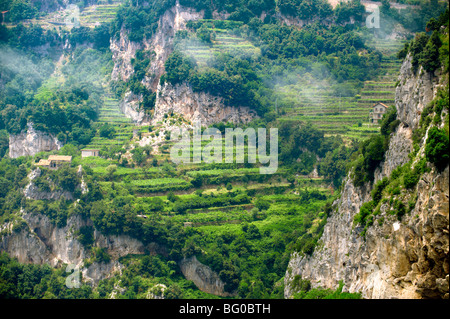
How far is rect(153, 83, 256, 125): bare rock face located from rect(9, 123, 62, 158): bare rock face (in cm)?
1232

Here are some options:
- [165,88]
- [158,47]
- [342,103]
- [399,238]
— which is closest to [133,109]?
[165,88]

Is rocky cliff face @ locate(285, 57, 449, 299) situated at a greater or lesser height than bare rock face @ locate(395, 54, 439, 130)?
lesser

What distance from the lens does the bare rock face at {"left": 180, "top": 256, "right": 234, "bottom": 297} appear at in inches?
1980

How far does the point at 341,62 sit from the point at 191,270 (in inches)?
1246

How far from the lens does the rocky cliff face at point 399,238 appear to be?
80.1 ft

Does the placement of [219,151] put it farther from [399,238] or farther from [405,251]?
[405,251]

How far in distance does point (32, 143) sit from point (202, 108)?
17572mm

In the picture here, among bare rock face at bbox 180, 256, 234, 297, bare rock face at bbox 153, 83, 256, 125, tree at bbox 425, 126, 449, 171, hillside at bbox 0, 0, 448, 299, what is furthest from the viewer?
bare rock face at bbox 153, 83, 256, 125

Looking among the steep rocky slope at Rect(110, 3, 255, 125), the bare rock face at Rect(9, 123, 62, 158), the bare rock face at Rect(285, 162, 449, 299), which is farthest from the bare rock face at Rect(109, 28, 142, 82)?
the bare rock face at Rect(285, 162, 449, 299)

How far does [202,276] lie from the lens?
167 ft

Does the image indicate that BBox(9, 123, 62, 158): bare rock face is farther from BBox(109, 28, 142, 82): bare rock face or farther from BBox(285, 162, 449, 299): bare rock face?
BBox(285, 162, 449, 299): bare rock face

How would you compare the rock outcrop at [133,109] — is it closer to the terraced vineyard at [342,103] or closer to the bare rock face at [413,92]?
the terraced vineyard at [342,103]

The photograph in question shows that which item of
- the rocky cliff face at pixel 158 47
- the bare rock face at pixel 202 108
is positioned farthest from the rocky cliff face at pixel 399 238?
the rocky cliff face at pixel 158 47

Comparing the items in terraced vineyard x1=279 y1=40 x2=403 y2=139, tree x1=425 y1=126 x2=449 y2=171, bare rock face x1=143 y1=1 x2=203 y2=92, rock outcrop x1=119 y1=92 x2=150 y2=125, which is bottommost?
rock outcrop x1=119 y1=92 x2=150 y2=125
